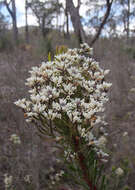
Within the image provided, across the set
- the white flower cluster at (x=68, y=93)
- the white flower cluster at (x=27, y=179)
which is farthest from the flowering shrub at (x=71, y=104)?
the white flower cluster at (x=27, y=179)

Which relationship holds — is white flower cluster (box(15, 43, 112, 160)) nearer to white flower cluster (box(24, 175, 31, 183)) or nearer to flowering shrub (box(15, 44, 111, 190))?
flowering shrub (box(15, 44, 111, 190))

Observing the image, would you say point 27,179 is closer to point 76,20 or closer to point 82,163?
point 82,163

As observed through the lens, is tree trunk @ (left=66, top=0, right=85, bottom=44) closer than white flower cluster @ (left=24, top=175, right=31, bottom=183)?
No

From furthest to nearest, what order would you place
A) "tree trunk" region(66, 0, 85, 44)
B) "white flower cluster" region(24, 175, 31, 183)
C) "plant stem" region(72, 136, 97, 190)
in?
1. "tree trunk" region(66, 0, 85, 44)
2. "white flower cluster" region(24, 175, 31, 183)
3. "plant stem" region(72, 136, 97, 190)

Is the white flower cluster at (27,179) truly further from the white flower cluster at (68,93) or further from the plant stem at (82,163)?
the white flower cluster at (68,93)

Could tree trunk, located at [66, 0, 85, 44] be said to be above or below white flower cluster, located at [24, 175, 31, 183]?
above

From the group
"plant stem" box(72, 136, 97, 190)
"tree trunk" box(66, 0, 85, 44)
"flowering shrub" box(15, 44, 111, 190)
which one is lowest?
Result: "plant stem" box(72, 136, 97, 190)

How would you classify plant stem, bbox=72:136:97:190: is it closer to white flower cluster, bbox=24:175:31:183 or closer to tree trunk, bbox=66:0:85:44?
white flower cluster, bbox=24:175:31:183

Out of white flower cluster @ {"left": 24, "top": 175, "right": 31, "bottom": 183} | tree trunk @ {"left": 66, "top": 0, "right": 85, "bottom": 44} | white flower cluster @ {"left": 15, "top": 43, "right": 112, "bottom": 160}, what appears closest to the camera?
white flower cluster @ {"left": 15, "top": 43, "right": 112, "bottom": 160}

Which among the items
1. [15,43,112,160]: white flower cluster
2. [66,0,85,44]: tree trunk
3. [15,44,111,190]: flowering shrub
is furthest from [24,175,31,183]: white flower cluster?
[66,0,85,44]: tree trunk
